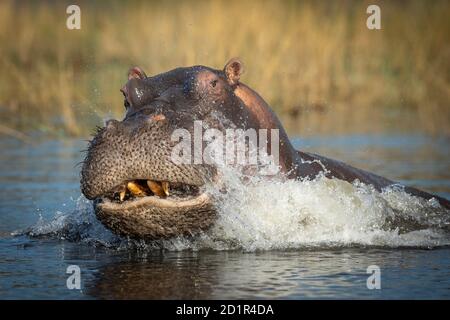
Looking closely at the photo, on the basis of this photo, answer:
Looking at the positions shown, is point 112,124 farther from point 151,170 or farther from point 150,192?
point 150,192

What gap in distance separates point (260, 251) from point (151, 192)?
774 millimetres

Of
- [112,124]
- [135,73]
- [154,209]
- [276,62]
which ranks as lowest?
[154,209]

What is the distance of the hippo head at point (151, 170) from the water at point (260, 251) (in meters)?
0.20

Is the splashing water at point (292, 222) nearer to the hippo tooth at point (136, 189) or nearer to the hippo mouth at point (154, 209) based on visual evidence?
the hippo mouth at point (154, 209)

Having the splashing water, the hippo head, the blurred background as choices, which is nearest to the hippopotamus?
the hippo head

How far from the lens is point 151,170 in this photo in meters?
5.56

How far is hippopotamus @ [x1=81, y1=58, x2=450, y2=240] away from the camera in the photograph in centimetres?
558

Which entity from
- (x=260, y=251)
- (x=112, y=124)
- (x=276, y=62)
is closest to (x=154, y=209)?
(x=112, y=124)

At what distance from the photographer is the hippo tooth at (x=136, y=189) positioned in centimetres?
573

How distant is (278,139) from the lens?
6457 mm
